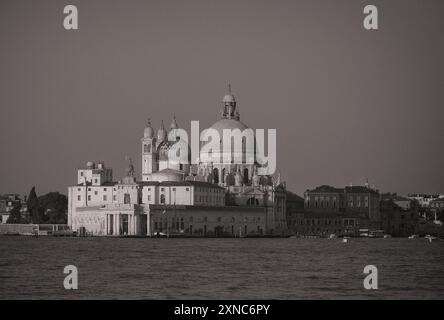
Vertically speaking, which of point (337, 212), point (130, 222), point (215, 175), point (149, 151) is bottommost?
point (130, 222)

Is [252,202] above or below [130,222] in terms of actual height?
above

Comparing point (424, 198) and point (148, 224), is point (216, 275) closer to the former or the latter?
point (148, 224)

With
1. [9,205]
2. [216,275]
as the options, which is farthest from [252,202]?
[216,275]

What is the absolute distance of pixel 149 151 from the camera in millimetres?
109500

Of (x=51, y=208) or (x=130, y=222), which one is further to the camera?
(x=51, y=208)

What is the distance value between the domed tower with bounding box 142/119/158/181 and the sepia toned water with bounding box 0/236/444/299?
45913 mm

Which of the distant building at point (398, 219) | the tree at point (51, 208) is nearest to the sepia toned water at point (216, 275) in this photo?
the tree at point (51, 208)

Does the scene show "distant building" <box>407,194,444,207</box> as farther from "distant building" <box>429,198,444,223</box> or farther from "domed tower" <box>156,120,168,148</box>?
"domed tower" <box>156,120,168,148</box>

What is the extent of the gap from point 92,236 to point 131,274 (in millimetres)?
52460

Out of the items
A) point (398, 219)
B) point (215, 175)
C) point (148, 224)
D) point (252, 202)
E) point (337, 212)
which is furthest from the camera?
point (398, 219)

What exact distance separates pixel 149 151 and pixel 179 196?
37.6ft

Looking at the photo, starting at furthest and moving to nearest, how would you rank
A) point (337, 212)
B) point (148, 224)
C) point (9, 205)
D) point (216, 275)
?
point (9, 205), point (337, 212), point (148, 224), point (216, 275)
